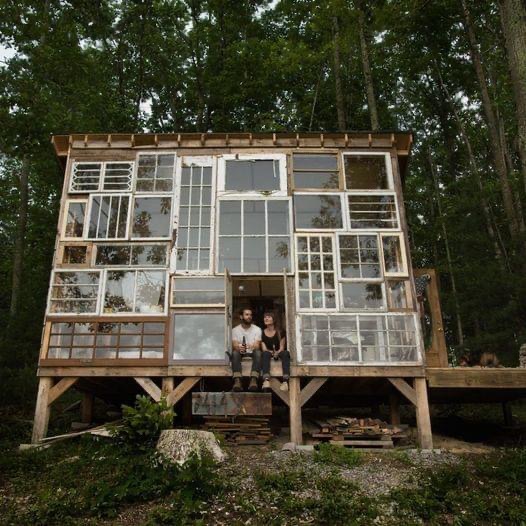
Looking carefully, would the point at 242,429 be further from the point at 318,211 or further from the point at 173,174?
the point at 173,174

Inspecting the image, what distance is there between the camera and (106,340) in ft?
35.9

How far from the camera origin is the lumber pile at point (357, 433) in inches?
416

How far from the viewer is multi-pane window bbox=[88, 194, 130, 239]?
1181cm

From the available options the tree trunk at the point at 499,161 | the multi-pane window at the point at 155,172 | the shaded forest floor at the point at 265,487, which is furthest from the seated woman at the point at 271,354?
the tree trunk at the point at 499,161

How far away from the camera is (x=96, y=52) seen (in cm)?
2308

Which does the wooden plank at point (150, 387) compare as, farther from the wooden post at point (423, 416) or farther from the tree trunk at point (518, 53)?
the tree trunk at point (518, 53)

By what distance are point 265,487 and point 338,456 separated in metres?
2.01

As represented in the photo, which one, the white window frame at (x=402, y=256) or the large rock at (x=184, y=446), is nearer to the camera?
the large rock at (x=184, y=446)

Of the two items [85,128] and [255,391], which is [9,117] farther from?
[255,391]

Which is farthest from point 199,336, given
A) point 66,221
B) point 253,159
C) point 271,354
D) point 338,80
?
point 338,80

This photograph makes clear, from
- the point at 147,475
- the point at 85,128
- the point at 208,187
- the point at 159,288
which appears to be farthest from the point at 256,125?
the point at 147,475

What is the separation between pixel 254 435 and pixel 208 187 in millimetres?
5517

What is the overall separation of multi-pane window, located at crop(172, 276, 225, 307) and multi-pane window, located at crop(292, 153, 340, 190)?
9.79ft

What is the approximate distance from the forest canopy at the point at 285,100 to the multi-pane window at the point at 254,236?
249 inches
